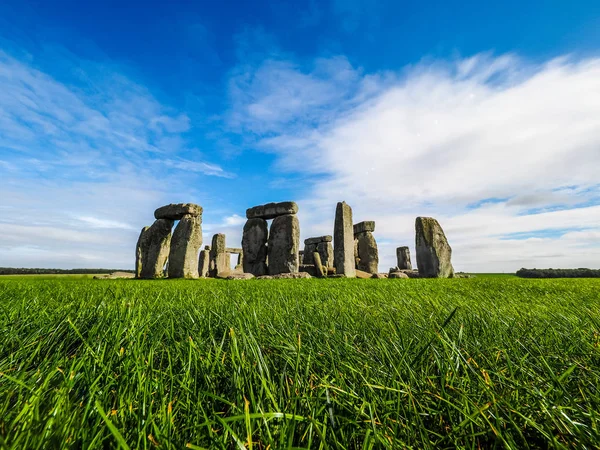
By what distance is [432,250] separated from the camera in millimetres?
11922

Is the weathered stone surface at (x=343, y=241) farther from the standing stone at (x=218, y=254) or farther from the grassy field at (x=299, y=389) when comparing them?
the grassy field at (x=299, y=389)

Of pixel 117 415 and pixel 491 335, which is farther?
pixel 491 335

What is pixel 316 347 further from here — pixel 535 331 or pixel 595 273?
pixel 595 273

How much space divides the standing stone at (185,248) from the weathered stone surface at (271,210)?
10.7 feet

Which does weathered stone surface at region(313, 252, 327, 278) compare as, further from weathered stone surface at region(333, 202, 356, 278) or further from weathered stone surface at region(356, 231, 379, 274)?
weathered stone surface at region(356, 231, 379, 274)

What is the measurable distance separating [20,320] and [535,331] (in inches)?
124

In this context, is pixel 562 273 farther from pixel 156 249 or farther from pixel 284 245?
pixel 156 249

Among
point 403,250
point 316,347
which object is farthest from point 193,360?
point 403,250

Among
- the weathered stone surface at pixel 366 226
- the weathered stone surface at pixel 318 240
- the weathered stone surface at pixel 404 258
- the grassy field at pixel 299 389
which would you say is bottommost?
→ the grassy field at pixel 299 389

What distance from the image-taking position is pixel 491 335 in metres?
1.71

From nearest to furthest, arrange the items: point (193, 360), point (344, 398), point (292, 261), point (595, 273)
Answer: point (344, 398)
point (193, 360)
point (292, 261)
point (595, 273)

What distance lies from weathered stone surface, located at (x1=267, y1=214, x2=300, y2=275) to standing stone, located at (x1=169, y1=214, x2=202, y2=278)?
3.25 m

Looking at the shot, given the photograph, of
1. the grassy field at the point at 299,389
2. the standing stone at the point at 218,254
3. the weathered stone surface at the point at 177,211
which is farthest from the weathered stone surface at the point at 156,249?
the grassy field at the point at 299,389

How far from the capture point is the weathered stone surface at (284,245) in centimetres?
1334
